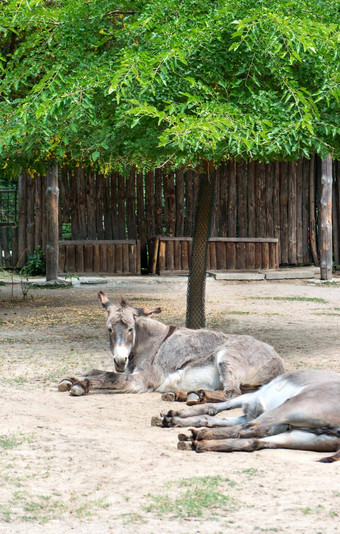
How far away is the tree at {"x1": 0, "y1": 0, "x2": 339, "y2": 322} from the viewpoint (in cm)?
761

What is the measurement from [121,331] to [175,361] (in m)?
0.53

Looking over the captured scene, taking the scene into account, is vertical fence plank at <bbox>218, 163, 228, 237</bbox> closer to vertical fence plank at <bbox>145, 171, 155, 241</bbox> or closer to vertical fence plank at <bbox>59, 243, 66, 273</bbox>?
vertical fence plank at <bbox>145, 171, 155, 241</bbox>

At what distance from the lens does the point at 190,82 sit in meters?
8.10

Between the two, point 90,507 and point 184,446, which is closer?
point 90,507

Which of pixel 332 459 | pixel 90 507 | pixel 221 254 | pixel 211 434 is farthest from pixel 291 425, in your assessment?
pixel 221 254

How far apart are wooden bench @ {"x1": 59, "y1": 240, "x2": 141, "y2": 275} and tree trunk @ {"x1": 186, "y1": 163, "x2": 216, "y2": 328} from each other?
9.03 m

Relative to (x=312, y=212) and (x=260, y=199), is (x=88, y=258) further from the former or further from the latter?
(x=312, y=212)

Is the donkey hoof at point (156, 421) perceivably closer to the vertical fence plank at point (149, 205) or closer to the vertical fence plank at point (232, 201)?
the vertical fence plank at point (149, 205)

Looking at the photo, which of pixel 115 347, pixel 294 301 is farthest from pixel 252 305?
pixel 115 347

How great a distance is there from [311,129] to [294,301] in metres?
7.28

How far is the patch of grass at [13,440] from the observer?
4.95 m

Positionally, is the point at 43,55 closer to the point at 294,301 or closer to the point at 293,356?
the point at 293,356

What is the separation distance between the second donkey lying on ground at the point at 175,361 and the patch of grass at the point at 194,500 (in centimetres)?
214

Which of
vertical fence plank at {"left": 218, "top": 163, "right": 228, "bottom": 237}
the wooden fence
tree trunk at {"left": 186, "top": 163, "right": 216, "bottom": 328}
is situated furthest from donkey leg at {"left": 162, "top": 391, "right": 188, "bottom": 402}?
vertical fence plank at {"left": 218, "top": 163, "right": 228, "bottom": 237}
